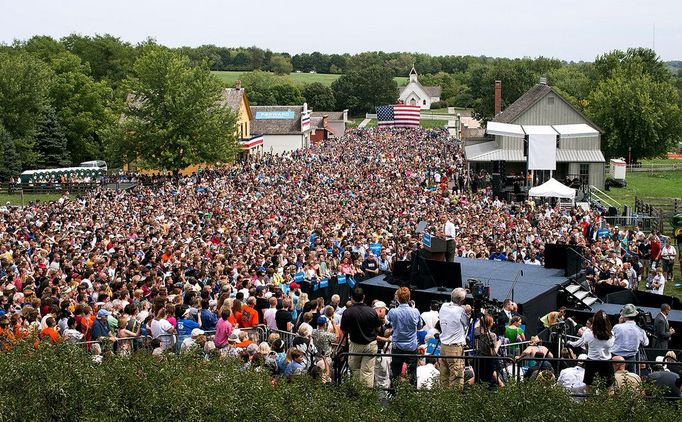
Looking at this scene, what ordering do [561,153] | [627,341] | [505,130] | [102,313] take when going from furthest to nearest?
[561,153]
[505,130]
[102,313]
[627,341]

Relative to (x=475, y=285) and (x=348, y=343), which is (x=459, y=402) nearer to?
(x=348, y=343)

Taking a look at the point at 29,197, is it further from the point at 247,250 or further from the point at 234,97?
the point at 234,97

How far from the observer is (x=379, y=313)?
13.4 metres

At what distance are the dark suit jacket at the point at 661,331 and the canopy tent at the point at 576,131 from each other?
3896 centimetres

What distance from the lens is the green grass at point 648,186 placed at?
54.9 meters

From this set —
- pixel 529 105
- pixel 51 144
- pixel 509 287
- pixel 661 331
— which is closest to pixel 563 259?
pixel 509 287

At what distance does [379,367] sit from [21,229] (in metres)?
18.0

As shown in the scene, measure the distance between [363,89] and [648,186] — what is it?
94746 mm

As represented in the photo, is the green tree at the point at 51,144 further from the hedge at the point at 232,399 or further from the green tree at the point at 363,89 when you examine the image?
the green tree at the point at 363,89

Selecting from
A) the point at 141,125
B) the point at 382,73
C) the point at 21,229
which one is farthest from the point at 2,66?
the point at 382,73

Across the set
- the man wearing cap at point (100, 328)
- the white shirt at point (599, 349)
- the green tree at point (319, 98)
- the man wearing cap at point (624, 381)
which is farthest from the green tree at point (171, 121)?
the green tree at point (319, 98)

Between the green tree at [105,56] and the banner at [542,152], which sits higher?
the green tree at [105,56]

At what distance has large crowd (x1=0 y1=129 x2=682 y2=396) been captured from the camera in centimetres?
1366

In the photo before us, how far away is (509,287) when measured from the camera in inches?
779
